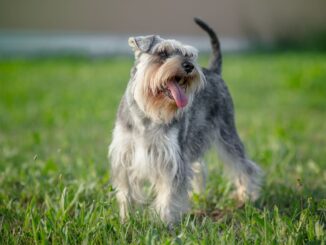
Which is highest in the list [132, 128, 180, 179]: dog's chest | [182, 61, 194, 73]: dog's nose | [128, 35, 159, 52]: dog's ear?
[128, 35, 159, 52]: dog's ear

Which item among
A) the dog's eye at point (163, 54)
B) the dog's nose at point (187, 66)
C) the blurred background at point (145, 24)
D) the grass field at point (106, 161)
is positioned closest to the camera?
the grass field at point (106, 161)

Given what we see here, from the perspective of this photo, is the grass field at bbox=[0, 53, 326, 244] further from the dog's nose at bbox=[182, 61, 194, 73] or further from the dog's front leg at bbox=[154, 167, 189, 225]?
the dog's nose at bbox=[182, 61, 194, 73]

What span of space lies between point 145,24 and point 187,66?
1642 centimetres

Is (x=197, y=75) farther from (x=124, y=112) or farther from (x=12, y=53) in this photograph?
(x=12, y=53)

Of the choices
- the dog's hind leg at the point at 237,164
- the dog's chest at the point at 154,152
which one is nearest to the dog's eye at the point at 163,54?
the dog's chest at the point at 154,152

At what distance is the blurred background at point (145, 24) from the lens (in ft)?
65.3

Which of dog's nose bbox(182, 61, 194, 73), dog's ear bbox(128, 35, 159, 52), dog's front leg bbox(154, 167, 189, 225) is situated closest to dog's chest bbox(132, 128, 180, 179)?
dog's front leg bbox(154, 167, 189, 225)

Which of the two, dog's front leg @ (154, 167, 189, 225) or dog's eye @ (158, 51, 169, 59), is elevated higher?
dog's eye @ (158, 51, 169, 59)

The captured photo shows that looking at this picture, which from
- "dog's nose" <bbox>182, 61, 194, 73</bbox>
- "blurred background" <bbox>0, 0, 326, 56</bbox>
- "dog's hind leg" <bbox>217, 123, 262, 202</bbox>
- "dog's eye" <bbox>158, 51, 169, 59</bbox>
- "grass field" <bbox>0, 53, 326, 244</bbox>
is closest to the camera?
"grass field" <bbox>0, 53, 326, 244</bbox>

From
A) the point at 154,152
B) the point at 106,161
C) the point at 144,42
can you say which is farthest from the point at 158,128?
the point at 106,161

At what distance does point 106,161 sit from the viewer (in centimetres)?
698

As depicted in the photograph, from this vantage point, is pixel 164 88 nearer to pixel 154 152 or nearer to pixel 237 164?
pixel 154 152

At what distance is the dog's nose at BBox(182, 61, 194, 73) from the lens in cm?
466

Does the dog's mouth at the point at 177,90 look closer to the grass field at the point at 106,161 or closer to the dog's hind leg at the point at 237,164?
the grass field at the point at 106,161
